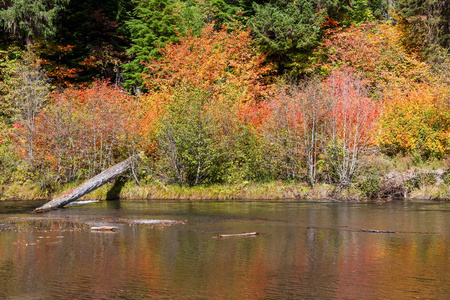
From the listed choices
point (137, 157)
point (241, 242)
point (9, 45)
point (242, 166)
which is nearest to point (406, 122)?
point (242, 166)

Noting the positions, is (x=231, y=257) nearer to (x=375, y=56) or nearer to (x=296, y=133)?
(x=296, y=133)

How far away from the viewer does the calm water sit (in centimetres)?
696

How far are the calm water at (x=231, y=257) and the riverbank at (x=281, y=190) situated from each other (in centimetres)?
473

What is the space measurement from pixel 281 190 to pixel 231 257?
11895 mm

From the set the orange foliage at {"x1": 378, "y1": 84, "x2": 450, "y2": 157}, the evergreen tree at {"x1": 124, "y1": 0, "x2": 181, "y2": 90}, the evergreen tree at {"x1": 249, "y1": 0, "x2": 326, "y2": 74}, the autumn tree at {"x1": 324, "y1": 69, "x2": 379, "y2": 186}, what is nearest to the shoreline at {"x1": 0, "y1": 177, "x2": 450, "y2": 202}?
the autumn tree at {"x1": 324, "y1": 69, "x2": 379, "y2": 186}

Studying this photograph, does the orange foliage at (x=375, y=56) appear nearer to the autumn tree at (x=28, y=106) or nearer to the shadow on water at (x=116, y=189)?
the shadow on water at (x=116, y=189)

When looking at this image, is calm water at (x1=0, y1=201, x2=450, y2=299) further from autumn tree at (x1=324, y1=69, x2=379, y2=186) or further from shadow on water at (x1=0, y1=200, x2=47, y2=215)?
autumn tree at (x1=324, y1=69, x2=379, y2=186)

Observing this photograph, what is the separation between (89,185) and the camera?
19625mm

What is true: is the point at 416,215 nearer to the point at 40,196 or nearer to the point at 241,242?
the point at 241,242

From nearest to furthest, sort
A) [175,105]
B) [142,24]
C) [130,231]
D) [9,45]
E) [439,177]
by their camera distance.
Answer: [130,231] < [439,177] < [175,105] < [9,45] < [142,24]

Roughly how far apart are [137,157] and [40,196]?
4.47m

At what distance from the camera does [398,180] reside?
66.8 ft

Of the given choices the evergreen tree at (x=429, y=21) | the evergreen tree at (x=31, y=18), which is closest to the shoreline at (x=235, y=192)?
the evergreen tree at (x=31, y=18)

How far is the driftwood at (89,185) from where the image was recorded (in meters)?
17.8
